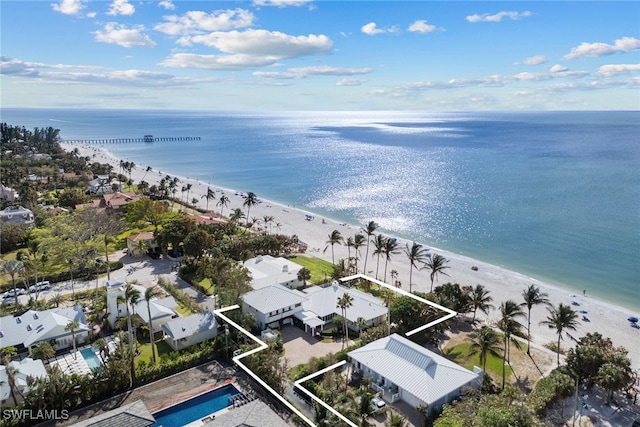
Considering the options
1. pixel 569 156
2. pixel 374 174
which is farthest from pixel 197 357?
pixel 569 156

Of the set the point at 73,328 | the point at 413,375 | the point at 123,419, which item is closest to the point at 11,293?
the point at 73,328

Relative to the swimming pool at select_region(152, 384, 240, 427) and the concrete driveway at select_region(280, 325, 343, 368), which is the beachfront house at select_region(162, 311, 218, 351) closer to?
the concrete driveway at select_region(280, 325, 343, 368)

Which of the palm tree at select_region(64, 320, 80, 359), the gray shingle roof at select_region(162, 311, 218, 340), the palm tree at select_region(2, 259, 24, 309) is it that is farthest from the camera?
the palm tree at select_region(2, 259, 24, 309)

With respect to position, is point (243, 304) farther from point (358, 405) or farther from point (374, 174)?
point (374, 174)

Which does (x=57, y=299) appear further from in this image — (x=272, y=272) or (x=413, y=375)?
(x=413, y=375)

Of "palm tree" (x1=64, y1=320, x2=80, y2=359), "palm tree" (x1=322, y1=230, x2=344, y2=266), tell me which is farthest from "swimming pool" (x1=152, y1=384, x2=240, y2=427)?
"palm tree" (x1=322, y1=230, x2=344, y2=266)

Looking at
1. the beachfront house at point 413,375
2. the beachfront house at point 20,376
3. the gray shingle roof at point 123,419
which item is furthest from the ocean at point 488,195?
the beachfront house at point 20,376

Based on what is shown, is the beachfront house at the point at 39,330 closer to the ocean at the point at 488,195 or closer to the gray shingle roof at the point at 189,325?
the gray shingle roof at the point at 189,325
